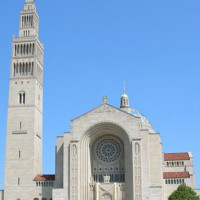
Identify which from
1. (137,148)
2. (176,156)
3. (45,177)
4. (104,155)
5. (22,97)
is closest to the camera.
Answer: (137,148)

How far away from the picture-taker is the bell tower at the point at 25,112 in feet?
198

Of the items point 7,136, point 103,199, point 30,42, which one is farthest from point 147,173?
point 30,42

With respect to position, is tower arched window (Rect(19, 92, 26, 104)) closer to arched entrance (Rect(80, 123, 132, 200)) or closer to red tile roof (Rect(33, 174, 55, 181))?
red tile roof (Rect(33, 174, 55, 181))

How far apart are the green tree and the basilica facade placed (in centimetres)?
197

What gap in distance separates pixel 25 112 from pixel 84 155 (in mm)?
10574

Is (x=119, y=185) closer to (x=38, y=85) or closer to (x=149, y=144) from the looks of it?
(x=149, y=144)

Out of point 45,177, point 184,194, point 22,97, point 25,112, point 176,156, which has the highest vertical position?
point 22,97

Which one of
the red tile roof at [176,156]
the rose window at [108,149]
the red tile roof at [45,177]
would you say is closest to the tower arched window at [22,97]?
the red tile roof at [45,177]

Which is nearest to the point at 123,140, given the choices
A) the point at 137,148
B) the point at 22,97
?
the point at 137,148

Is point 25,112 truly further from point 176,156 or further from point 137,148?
point 176,156

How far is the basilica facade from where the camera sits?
186ft

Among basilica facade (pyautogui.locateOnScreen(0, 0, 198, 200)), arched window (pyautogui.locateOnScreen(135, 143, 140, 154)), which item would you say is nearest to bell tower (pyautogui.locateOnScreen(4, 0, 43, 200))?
basilica facade (pyautogui.locateOnScreen(0, 0, 198, 200))

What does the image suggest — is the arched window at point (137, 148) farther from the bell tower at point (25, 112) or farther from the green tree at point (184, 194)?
the bell tower at point (25, 112)

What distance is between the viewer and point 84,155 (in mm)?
58875
